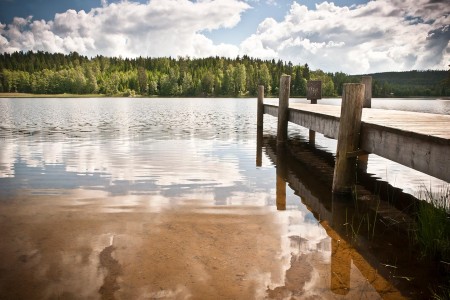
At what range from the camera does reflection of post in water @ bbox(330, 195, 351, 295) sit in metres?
3.70

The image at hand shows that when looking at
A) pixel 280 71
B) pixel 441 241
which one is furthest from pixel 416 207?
pixel 280 71

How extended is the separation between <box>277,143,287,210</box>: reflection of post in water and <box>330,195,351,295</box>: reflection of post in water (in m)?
1.12

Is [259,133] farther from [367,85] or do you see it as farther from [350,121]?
[350,121]

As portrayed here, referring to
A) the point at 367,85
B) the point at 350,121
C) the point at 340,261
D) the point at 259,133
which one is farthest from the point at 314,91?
the point at 340,261

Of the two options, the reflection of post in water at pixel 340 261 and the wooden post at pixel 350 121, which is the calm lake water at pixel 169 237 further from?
the wooden post at pixel 350 121

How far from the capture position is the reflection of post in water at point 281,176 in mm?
6840

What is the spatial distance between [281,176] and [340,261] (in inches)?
198

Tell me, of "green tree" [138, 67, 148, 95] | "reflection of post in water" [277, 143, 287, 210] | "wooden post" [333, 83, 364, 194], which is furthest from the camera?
"green tree" [138, 67, 148, 95]

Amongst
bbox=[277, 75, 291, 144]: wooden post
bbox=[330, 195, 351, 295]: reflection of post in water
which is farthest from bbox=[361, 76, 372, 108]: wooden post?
bbox=[330, 195, 351, 295]: reflection of post in water

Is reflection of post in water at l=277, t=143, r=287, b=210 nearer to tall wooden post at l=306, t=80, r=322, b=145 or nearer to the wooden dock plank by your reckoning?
the wooden dock plank

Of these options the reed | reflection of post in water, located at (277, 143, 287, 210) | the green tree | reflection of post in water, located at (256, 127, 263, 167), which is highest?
the green tree

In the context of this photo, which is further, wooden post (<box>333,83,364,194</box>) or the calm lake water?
wooden post (<box>333,83,364,194</box>)

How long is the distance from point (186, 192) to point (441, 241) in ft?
15.9

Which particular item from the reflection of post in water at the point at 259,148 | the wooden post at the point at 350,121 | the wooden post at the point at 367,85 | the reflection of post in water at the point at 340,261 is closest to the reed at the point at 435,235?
the reflection of post in water at the point at 340,261
